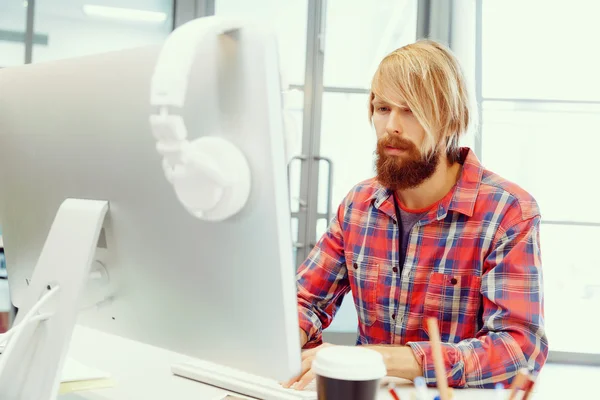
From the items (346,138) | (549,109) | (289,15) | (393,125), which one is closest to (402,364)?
(393,125)

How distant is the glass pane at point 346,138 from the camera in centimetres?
324

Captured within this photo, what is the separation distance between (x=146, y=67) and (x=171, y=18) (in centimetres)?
276

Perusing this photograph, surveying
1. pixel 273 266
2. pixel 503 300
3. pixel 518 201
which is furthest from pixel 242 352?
pixel 518 201

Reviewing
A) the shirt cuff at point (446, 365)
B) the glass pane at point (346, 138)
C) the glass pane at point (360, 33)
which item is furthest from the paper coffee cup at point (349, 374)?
the glass pane at point (360, 33)

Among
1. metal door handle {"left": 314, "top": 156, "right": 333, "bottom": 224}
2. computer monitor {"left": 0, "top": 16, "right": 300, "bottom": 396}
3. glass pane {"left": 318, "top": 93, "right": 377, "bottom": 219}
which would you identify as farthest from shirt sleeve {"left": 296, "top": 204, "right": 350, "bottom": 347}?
glass pane {"left": 318, "top": 93, "right": 377, "bottom": 219}

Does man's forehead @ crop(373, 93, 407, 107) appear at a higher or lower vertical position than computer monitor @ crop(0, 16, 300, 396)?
higher

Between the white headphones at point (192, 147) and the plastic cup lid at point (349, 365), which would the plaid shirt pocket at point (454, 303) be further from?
the white headphones at point (192, 147)

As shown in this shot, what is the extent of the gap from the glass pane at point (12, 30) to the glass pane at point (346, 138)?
1.62 m

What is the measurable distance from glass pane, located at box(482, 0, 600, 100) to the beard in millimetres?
2413

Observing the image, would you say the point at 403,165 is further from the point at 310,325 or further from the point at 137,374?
the point at 137,374

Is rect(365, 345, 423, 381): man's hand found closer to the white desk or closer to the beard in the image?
the white desk

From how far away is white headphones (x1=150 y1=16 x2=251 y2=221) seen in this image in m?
0.46

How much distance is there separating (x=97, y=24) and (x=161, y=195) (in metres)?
2.81

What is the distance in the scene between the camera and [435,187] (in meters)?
1.23
